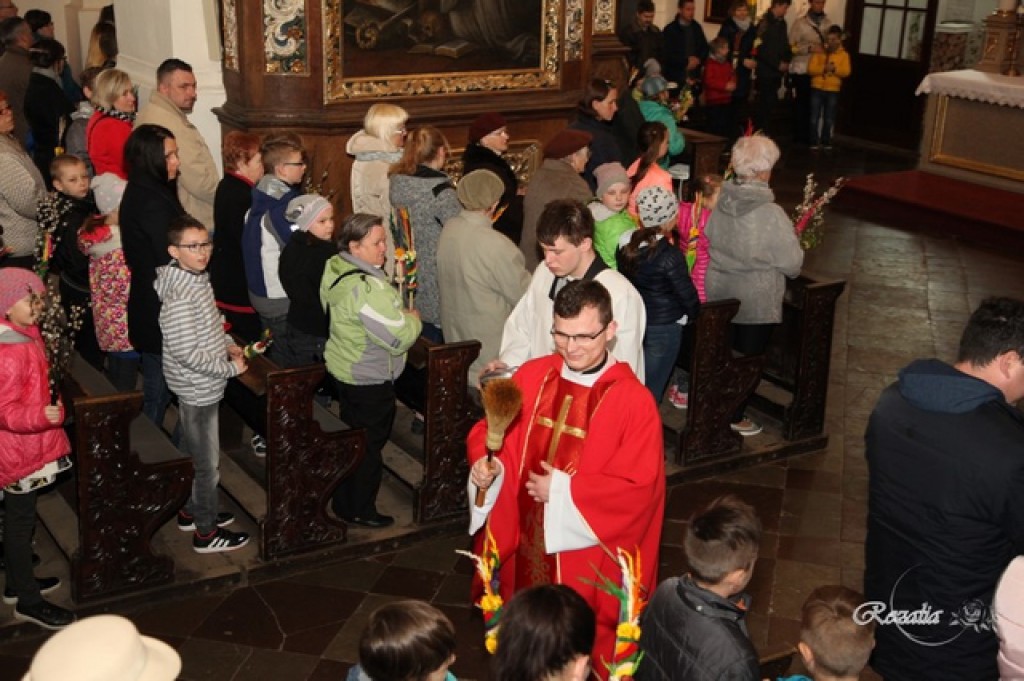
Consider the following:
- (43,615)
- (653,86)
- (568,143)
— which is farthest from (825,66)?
(43,615)

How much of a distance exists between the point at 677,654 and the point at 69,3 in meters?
13.7

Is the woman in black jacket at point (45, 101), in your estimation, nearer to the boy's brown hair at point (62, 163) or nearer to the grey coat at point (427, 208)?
the boy's brown hair at point (62, 163)

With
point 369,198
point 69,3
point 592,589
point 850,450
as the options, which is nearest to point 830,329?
point 850,450

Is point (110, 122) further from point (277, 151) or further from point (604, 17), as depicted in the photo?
point (604, 17)

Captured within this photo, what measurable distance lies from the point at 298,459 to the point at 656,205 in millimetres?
2171

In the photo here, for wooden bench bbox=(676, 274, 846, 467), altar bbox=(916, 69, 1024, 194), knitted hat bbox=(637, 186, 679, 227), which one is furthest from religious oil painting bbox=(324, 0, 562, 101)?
altar bbox=(916, 69, 1024, 194)

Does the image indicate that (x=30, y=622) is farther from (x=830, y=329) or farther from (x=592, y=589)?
(x=830, y=329)

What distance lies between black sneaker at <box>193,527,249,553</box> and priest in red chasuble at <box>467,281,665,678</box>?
6.18 ft

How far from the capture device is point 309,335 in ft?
21.1

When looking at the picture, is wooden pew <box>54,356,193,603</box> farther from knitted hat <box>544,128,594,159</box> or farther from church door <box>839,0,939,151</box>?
church door <box>839,0,939,151</box>

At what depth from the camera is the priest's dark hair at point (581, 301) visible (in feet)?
13.8

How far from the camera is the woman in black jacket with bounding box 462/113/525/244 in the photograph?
7.48m

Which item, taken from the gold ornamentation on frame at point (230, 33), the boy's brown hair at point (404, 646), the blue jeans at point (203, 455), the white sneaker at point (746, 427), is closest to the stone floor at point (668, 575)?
the white sneaker at point (746, 427)

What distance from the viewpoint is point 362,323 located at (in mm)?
5832
